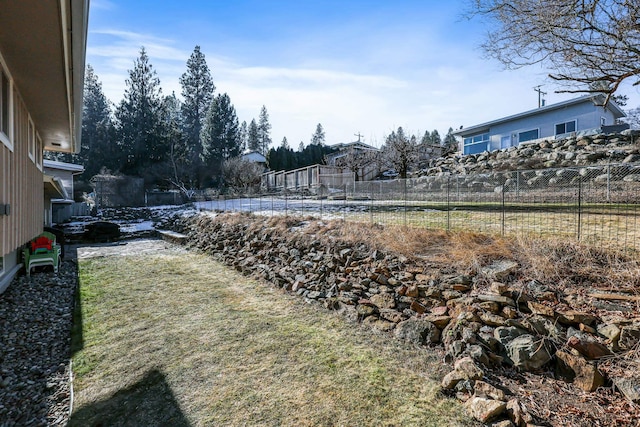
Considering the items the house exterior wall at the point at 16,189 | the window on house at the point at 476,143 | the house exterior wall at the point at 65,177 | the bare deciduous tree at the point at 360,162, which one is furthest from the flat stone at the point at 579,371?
the house exterior wall at the point at 65,177

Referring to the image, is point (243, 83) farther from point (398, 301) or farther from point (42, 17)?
point (398, 301)

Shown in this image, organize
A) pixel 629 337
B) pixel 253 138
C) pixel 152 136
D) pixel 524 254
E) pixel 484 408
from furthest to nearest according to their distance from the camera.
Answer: pixel 253 138, pixel 152 136, pixel 524 254, pixel 629 337, pixel 484 408

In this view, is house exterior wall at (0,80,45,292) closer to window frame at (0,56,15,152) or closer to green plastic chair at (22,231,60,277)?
window frame at (0,56,15,152)

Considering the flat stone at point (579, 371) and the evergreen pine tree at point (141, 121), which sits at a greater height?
the evergreen pine tree at point (141, 121)

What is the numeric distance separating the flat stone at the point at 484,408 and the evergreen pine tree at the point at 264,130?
2264 inches

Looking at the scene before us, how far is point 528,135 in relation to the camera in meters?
19.0

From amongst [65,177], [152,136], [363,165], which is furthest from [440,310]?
[152,136]

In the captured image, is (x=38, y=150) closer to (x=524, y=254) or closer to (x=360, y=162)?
(x=524, y=254)

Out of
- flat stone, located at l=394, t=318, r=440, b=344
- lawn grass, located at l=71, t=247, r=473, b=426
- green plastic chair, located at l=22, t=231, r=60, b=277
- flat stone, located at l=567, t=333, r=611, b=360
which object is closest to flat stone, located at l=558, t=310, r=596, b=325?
flat stone, located at l=567, t=333, r=611, b=360

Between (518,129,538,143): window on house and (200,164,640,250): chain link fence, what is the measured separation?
7.91 metres

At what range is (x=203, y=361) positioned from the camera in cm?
362

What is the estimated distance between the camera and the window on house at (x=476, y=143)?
22.0 m

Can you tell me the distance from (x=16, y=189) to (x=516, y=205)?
36.6 ft

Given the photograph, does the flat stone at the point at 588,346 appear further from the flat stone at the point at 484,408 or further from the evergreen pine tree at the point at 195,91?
the evergreen pine tree at the point at 195,91
